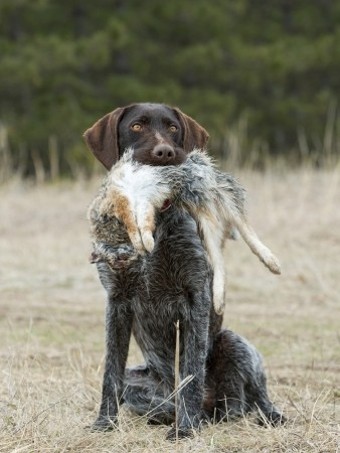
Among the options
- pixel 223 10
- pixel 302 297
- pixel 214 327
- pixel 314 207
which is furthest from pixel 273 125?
pixel 214 327

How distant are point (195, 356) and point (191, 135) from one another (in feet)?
4.16

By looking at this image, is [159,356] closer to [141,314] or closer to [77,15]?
[141,314]

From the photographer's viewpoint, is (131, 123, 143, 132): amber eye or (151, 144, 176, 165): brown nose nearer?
(151, 144, 176, 165): brown nose

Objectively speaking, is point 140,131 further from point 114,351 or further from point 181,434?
point 181,434

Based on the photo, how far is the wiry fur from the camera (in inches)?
187

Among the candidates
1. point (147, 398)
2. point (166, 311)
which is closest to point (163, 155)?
point (166, 311)

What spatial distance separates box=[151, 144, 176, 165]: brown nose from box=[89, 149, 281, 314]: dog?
0.11 metres

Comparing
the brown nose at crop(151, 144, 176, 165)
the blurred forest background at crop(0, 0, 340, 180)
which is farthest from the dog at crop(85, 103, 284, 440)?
the blurred forest background at crop(0, 0, 340, 180)

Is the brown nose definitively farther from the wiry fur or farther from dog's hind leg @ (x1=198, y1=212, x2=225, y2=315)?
dog's hind leg @ (x1=198, y1=212, x2=225, y2=315)

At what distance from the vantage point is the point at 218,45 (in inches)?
1011

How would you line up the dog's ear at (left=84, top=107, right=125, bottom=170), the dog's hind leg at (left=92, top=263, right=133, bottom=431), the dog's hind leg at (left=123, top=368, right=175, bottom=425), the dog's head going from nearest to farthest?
the dog's hind leg at (left=92, top=263, right=133, bottom=431) → the dog's hind leg at (left=123, top=368, right=175, bottom=425) → the dog's head → the dog's ear at (left=84, top=107, right=125, bottom=170)

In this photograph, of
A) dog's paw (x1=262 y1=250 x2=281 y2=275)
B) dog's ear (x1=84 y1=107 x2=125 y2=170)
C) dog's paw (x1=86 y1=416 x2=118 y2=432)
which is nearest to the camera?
dog's paw (x1=262 y1=250 x2=281 y2=275)

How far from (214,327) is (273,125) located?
23.5m

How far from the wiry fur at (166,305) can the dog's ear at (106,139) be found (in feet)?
1.91
